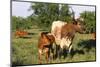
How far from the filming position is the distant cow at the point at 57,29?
272cm

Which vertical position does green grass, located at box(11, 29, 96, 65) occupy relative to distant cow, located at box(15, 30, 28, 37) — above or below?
below

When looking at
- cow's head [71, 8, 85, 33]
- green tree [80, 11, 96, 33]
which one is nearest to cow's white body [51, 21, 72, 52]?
cow's head [71, 8, 85, 33]

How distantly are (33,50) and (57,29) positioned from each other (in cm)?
40

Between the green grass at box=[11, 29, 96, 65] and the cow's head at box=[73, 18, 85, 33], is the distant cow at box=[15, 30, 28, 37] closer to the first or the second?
A: the green grass at box=[11, 29, 96, 65]

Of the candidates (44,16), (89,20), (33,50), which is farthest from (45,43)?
(89,20)

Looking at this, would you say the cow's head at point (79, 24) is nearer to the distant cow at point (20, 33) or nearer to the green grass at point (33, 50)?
the green grass at point (33, 50)

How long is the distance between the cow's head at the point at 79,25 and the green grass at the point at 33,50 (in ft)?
0.21

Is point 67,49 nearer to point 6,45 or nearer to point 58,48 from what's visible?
point 58,48

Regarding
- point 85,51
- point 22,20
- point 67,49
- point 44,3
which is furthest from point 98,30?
point 22,20

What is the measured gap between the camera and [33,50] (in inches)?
103

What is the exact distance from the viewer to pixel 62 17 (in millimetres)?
2758

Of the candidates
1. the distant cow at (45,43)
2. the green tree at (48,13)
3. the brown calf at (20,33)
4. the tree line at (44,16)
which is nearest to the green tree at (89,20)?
the tree line at (44,16)

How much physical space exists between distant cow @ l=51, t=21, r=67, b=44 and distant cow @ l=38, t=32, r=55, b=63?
53mm

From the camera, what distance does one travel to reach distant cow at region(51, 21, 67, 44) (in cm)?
272
